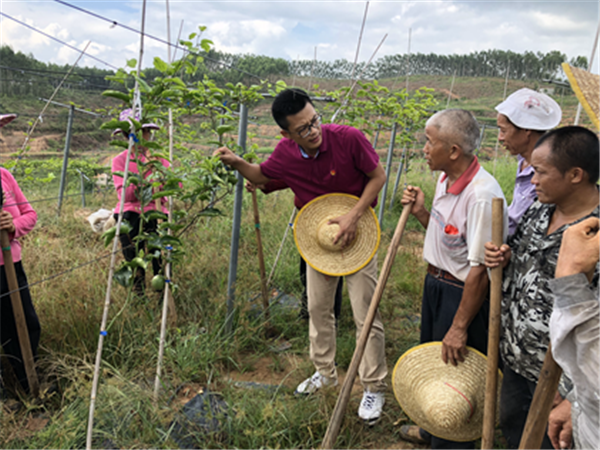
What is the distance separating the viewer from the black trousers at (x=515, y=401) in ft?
5.97

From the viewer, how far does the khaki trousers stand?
7.99 ft

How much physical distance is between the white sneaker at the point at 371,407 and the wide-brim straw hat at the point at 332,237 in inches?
30.6

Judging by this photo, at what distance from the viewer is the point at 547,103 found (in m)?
2.13

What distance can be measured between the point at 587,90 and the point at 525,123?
357 millimetres

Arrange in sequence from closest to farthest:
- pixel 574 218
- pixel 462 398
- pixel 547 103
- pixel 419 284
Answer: pixel 574 218
pixel 462 398
pixel 547 103
pixel 419 284

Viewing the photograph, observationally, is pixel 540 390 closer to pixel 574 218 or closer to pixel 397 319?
pixel 574 218

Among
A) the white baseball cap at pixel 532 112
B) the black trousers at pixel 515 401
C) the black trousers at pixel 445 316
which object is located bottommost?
the black trousers at pixel 515 401

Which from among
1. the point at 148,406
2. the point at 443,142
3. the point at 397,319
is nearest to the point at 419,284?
the point at 397,319

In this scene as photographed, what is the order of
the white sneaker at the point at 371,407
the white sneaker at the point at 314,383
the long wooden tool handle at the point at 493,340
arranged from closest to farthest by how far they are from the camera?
the long wooden tool handle at the point at 493,340
the white sneaker at the point at 371,407
the white sneaker at the point at 314,383

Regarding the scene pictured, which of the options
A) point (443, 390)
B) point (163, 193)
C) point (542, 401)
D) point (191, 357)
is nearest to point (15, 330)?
point (191, 357)

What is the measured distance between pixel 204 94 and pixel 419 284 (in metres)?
2.77

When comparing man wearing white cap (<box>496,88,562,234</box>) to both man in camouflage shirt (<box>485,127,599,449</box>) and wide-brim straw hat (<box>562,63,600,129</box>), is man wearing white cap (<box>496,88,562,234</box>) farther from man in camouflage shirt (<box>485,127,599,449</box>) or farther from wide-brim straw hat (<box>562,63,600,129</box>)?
man in camouflage shirt (<box>485,127,599,449</box>)

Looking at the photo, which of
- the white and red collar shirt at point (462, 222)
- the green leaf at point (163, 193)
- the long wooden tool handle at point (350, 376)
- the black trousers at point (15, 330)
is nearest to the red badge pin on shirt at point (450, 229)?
the white and red collar shirt at point (462, 222)

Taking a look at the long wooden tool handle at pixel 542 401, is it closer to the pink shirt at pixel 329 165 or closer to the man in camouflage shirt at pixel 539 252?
the man in camouflage shirt at pixel 539 252
